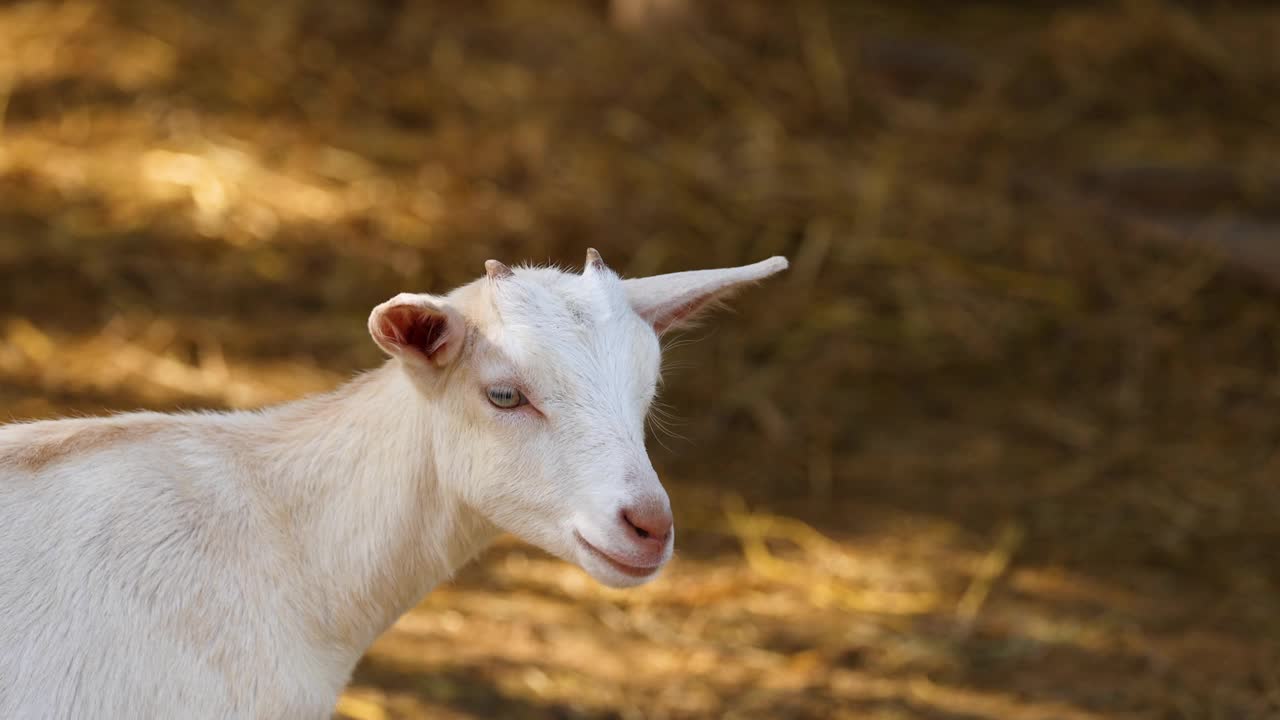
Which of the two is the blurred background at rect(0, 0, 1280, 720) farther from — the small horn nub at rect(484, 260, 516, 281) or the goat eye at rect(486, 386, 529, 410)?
the small horn nub at rect(484, 260, 516, 281)

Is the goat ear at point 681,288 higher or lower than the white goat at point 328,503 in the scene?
higher

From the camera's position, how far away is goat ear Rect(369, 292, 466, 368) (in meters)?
2.92

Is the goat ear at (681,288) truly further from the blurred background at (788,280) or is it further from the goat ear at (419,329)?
the blurred background at (788,280)

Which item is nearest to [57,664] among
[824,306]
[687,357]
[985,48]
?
[687,357]

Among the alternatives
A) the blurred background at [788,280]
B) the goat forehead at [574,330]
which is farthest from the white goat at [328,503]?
the blurred background at [788,280]

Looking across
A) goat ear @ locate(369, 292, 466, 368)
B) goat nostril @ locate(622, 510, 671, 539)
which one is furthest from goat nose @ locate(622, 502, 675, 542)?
goat ear @ locate(369, 292, 466, 368)

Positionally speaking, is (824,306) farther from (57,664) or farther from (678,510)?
(57,664)

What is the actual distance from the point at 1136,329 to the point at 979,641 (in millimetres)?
2560

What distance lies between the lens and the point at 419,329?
304cm

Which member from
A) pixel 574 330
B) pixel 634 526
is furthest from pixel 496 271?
pixel 634 526

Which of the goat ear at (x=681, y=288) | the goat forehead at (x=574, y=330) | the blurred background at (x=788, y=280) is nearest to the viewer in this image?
the goat forehead at (x=574, y=330)

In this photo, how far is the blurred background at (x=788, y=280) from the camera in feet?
16.6

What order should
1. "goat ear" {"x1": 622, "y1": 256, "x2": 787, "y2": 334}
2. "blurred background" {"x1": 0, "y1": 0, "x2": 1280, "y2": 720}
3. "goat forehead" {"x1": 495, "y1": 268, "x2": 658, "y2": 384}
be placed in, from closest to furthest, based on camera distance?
"goat forehead" {"x1": 495, "y1": 268, "x2": 658, "y2": 384}
"goat ear" {"x1": 622, "y1": 256, "x2": 787, "y2": 334}
"blurred background" {"x1": 0, "y1": 0, "x2": 1280, "y2": 720}

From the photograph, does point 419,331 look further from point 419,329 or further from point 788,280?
point 788,280
